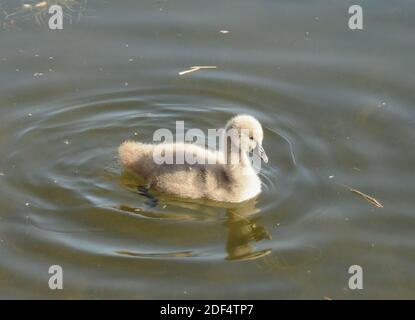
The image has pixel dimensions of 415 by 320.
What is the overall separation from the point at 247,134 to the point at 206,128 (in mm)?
1071

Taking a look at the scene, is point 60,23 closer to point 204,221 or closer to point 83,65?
point 83,65

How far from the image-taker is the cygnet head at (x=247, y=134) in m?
5.82

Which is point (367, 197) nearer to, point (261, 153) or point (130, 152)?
point (261, 153)

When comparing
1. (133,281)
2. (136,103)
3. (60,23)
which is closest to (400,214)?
(133,281)

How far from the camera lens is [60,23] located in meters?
8.14

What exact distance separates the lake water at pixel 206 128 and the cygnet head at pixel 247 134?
0.42 meters

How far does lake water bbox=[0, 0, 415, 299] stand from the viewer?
211 inches

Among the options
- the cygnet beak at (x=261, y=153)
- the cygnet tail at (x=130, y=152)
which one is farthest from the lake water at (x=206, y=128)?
the cygnet beak at (x=261, y=153)

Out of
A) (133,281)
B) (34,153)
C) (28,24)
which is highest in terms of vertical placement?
(28,24)

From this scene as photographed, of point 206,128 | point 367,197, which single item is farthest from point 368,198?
point 206,128

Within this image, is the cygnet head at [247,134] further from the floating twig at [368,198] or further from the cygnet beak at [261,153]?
the floating twig at [368,198]

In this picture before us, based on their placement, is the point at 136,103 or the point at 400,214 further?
the point at 136,103

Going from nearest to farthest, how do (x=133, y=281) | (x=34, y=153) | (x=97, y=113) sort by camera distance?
1. (x=133, y=281)
2. (x=34, y=153)
3. (x=97, y=113)

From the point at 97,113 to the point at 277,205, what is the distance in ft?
6.55
